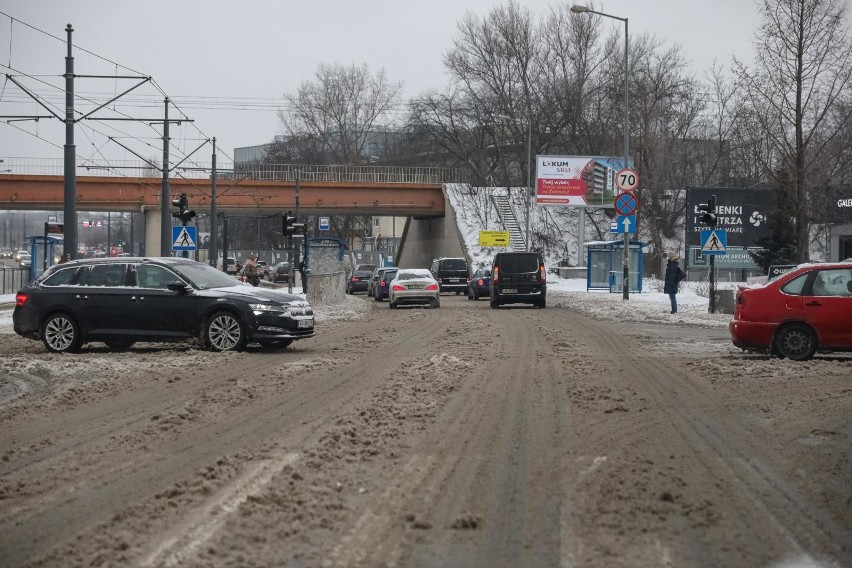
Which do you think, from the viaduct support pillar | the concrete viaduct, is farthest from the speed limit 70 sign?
the viaduct support pillar

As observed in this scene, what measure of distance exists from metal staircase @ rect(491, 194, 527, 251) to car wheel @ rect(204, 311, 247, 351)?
2227 inches

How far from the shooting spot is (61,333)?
18250 millimetres

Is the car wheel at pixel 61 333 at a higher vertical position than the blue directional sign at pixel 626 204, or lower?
lower

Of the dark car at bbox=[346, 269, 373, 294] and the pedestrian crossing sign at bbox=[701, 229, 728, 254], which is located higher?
the pedestrian crossing sign at bbox=[701, 229, 728, 254]

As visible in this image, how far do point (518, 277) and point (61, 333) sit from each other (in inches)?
777

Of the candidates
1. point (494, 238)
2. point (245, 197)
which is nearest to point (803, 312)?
point (494, 238)

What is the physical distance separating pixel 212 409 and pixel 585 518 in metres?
5.59

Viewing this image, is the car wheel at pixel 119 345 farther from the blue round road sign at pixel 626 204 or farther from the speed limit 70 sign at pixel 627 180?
the blue round road sign at pixel 626 204

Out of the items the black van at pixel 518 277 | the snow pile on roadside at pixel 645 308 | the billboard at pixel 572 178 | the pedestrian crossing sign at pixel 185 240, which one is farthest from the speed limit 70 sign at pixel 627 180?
the billboard at pixel 572 178

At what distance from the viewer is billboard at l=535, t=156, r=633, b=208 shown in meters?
59.3

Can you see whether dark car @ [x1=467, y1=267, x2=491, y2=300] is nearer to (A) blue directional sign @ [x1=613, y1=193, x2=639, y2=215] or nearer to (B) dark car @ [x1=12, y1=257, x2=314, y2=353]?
(A) blue directional sign @ [x1=613, y1=193, x2=639, y2=215]

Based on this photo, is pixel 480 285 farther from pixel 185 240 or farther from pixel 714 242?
pixel 714 242

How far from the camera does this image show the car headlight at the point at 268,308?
17.8 meters

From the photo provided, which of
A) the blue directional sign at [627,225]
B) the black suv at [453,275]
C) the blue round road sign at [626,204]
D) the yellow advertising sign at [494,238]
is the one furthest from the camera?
the yellow advertising sign at [494,238]
